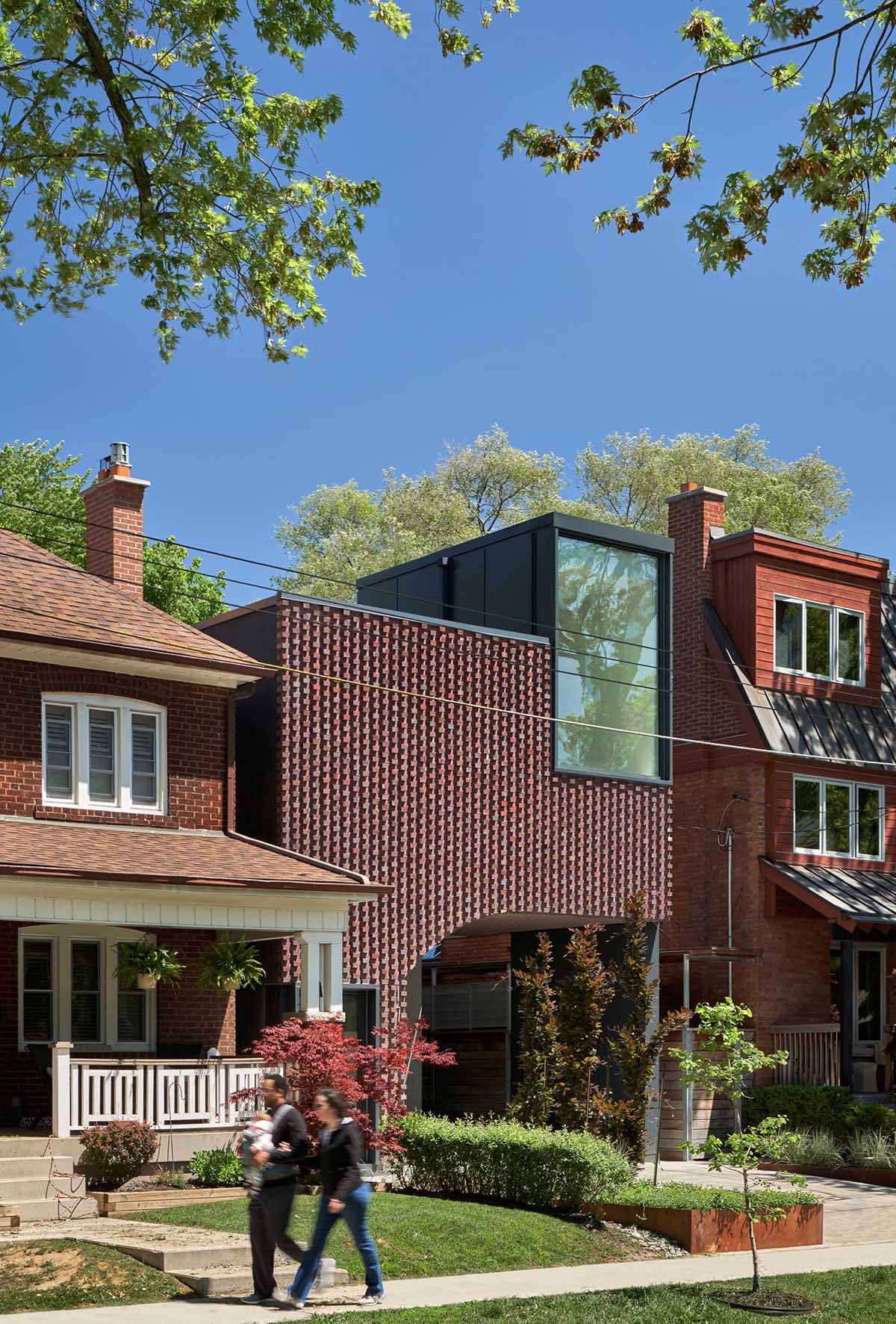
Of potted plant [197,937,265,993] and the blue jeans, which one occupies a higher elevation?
potted plant [197,937,265,993]

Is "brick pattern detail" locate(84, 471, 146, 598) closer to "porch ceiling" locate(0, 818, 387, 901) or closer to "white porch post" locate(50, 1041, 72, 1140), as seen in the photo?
"porch ceiling" locate(0, 818, 387, 901)

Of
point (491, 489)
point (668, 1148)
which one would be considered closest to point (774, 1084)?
point (668, 1148)

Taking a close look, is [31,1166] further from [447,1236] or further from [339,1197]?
[339,1197]

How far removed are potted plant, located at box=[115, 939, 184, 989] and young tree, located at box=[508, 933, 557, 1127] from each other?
465 centimetres

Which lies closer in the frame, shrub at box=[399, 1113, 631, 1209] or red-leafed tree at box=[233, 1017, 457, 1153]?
shrub at box=[399, 1113, 631, 1209]

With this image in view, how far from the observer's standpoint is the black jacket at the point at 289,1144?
43.8 ft

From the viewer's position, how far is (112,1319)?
12.8 m

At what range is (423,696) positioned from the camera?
2498cm

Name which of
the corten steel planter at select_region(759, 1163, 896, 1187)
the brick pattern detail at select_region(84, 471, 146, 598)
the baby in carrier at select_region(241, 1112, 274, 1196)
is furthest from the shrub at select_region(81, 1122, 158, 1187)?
the corten steel planter at select_region(759, 1163, 896, 1187)

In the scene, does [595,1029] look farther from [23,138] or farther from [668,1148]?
[23,138]

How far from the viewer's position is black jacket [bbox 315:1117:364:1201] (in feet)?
43.7

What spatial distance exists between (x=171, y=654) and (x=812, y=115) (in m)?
13.6

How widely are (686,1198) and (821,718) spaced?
1419cm

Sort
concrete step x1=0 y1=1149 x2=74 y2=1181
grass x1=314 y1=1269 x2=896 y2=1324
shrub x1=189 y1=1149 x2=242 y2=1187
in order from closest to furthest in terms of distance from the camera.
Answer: grass x1=314 y1=1269 x2=896 y2=1324
concrete step x1=0 y1=1149 x2=74 y2=1181
shrub x1=189 y1=1149 x2=242 y2=1187
